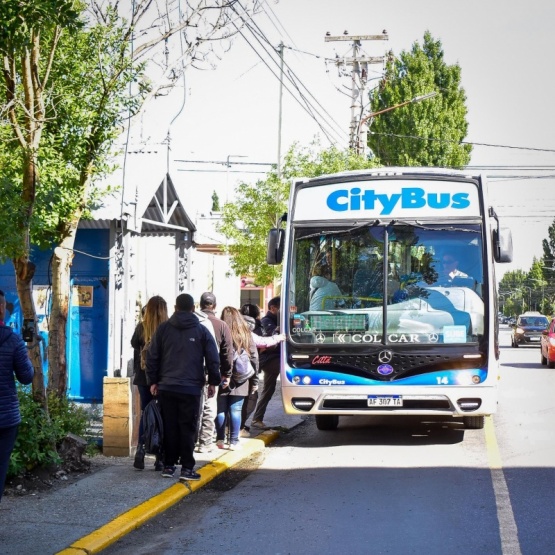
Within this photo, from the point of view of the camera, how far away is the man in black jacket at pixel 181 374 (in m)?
9.03

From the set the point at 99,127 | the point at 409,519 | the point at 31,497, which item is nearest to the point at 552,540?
the point at 409,519

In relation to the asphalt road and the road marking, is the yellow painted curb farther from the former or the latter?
the road marking

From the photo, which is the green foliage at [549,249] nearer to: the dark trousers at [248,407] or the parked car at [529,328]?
the parked car at [529,328]

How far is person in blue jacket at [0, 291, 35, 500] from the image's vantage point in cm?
636

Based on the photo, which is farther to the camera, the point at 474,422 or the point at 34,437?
the point at 474,422

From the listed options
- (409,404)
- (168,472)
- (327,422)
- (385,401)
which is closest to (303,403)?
(385,401)

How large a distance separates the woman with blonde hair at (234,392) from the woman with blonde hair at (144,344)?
3.93ft

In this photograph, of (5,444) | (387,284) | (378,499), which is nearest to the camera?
(5,444)

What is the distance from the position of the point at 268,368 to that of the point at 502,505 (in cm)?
580

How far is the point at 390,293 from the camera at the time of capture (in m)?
12.0

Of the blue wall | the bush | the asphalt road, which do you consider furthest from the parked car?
the bush

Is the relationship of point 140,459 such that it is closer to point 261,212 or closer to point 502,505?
point 502,505

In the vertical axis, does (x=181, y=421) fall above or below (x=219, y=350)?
below

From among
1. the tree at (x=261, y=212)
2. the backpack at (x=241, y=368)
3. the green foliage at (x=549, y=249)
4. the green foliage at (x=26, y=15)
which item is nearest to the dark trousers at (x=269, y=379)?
the backpack at (x=241, y=368)
